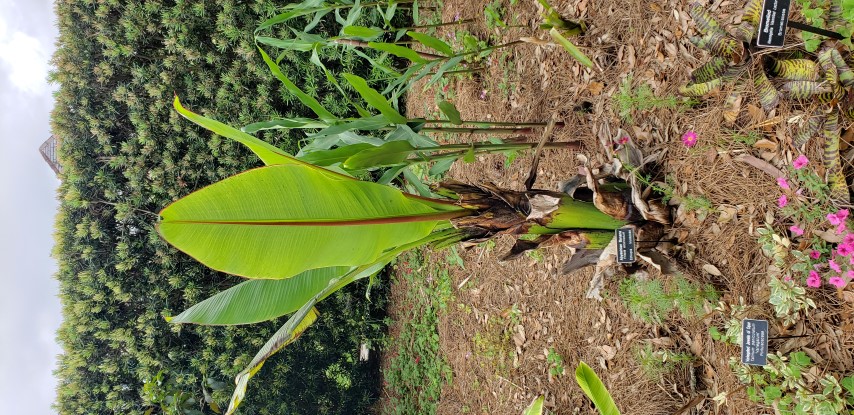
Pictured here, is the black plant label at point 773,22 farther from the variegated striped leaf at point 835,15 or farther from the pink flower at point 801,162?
the pink flower at point 801,162

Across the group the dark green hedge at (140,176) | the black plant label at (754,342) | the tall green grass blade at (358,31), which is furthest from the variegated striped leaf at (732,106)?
the dark green hedge at (140,176)

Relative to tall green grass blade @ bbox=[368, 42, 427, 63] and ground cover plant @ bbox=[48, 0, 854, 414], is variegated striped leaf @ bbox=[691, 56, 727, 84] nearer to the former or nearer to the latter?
ground cover plant @ bbox=[48, 0, 854, 414]

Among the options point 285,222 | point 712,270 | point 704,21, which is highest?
point 704,21

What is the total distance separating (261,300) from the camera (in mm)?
1745

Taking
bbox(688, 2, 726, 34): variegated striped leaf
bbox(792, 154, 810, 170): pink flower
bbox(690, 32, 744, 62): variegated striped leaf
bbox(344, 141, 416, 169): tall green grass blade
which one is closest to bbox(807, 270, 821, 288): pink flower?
bbox(792, 154, 810, 170): pink flower

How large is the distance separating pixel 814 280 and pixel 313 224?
135cm

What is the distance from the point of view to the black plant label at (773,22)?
128 centimetres

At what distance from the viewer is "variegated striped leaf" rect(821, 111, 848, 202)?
4.32 ft

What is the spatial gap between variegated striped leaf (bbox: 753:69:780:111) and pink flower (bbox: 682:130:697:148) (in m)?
0.25

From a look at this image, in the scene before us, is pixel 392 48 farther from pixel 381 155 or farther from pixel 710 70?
pixel 710 70

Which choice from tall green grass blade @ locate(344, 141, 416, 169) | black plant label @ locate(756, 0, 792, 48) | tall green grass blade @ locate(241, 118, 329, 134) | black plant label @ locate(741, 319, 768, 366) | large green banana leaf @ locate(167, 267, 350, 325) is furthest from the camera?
tall green grass blade @ locate(241, 118, 329, 134)

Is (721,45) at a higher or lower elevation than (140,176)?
higher

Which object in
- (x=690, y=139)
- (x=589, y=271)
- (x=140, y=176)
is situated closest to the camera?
(x=690, y=139)

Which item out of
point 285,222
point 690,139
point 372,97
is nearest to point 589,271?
point 690,139
